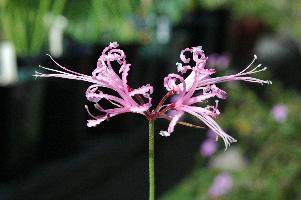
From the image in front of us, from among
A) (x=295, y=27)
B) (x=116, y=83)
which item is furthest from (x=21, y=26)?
(x=295, y=27)

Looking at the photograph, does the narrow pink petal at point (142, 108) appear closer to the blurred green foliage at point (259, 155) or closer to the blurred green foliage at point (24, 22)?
the blurred green foliage at point (24, 22)

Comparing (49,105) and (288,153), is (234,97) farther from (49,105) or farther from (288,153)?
(49,105)

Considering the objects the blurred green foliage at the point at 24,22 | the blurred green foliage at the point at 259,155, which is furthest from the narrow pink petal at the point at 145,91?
the blurred green foliage at the point at 259,155

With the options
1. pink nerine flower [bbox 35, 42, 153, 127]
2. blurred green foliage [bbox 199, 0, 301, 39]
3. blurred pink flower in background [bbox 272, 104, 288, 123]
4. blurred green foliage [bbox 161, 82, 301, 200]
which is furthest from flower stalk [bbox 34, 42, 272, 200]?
blurred green foliage [bbox 199, 0, 301, 39]

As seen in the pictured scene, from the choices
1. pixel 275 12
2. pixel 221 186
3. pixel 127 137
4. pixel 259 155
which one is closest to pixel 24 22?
pixel 221 186

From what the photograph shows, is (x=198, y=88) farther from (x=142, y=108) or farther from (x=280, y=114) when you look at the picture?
(x=280, y=114)

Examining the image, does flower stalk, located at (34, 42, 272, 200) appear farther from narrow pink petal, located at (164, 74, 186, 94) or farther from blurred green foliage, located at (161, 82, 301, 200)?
blurred green foliage, located at (161, 82, 301, 200)

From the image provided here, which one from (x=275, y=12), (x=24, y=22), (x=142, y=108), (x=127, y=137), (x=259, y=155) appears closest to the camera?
(x=142, y=108)
